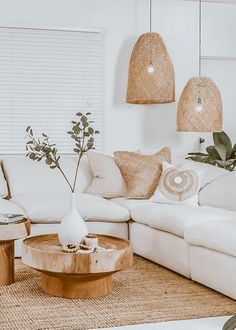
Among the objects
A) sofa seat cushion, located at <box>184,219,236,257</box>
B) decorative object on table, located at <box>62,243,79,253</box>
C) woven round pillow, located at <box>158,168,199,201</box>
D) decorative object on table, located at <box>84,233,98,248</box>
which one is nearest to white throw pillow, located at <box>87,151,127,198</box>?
woven round pillow, located at <box>158,168,199,201</box>

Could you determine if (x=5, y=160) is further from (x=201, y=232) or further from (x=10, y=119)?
(x=201, y=232)

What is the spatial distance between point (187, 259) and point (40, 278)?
984 millimetres

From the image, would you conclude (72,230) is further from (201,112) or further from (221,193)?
(201,112)

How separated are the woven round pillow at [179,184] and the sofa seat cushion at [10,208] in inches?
47.1

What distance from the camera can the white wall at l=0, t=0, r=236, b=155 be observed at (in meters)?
6.20

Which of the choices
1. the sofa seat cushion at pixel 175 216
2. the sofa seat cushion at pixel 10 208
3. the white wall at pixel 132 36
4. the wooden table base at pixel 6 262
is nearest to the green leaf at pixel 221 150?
the white wall at pixel 132 36

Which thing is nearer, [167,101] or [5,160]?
[5,160]

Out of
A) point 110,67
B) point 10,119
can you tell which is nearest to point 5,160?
point 10,119

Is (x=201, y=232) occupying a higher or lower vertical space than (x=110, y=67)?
lower

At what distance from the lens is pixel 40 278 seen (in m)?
4.18

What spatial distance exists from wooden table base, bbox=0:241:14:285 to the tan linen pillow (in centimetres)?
170

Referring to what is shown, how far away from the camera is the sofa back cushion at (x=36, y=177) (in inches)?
214

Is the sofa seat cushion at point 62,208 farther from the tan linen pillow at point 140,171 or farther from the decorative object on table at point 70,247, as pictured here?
the decorative object on table at point 70,247

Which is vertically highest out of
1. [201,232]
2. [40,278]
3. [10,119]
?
[10,119]
